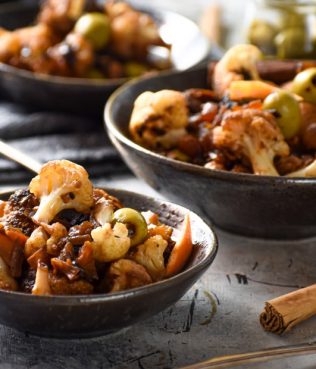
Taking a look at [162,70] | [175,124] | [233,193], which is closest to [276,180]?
[233,193]

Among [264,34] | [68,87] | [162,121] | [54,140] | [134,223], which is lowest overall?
[54,140]

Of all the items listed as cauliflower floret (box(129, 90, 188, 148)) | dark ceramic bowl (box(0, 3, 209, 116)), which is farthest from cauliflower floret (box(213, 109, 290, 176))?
dark ceramic bowl (box(0, 3, 209, 116))

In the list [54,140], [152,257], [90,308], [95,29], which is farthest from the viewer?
[95,29]

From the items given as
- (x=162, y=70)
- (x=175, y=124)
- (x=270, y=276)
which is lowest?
(x=162, y=70)

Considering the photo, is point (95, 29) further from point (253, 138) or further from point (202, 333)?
point (202, 333)

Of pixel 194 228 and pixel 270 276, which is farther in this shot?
pixel 270 276

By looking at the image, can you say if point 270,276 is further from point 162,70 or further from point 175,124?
point 162,70

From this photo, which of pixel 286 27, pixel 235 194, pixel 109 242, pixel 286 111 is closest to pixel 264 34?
pixel 286 27
